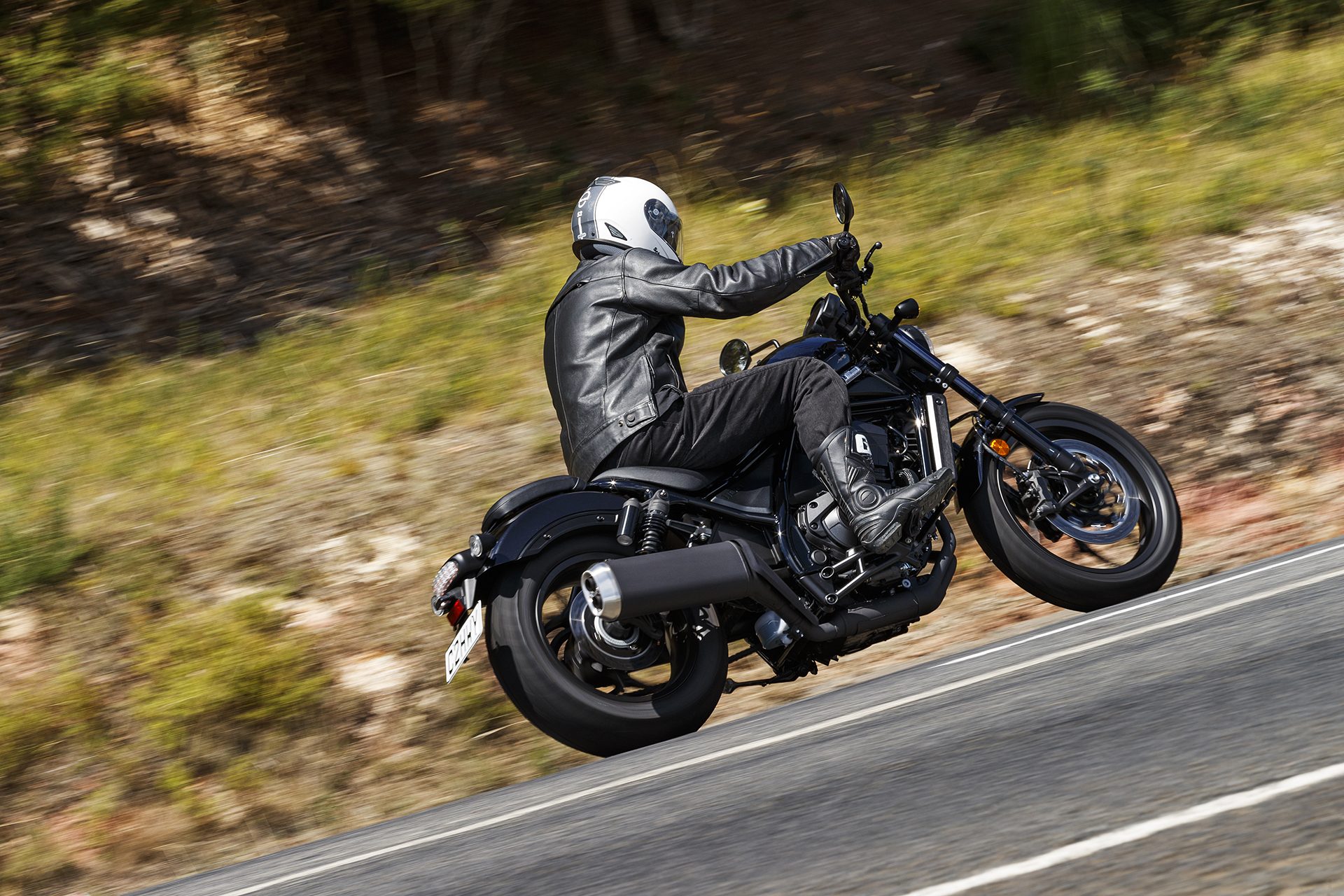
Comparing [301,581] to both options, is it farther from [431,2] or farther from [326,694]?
[431,2]

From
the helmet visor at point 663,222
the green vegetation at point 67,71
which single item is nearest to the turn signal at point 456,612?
the helmet visor at point 663,222

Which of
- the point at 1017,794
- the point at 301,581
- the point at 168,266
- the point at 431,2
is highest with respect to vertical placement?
the point at 431,2

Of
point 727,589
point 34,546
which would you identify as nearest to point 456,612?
point 727,589

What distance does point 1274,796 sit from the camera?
2307mm

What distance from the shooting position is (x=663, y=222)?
4992mm

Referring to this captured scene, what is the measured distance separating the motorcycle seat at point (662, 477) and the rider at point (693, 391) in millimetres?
40

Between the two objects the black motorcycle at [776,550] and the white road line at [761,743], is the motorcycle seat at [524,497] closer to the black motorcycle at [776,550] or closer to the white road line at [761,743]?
the black motorcycle at [776,550]

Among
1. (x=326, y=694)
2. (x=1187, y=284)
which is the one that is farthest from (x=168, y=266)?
(x=1187, y=284)

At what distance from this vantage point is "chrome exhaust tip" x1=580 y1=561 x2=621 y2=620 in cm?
397

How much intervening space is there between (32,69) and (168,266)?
1.56 meters

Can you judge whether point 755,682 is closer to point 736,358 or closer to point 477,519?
point 736,358

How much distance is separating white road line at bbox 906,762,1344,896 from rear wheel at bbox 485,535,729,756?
201cm

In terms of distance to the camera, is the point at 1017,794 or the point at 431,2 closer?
the point at 1017,794

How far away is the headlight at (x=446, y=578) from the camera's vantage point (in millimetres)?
4121
